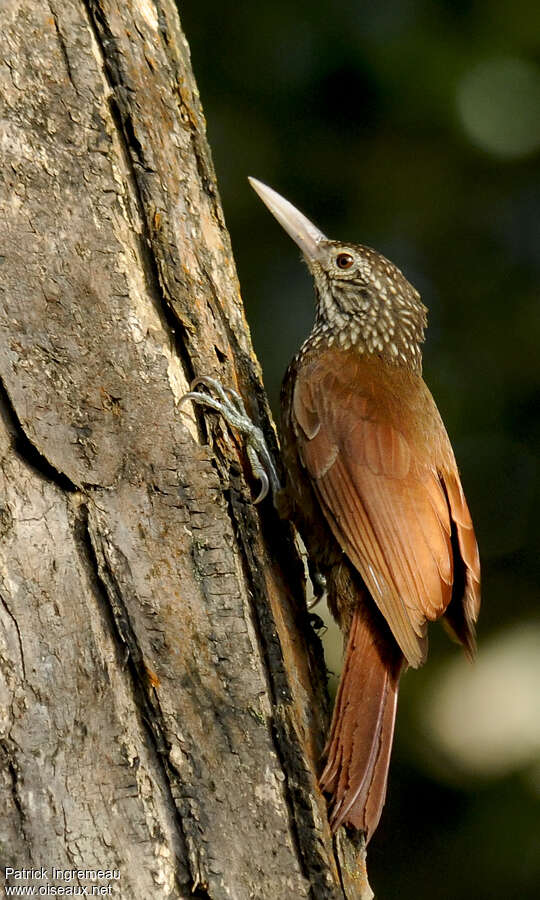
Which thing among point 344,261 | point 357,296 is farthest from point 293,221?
point 357,296

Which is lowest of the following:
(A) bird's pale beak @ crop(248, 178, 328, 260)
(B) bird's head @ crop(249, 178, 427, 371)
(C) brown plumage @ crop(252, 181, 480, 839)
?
(C) brown plumage @ crop(252, 181, 480, 839)

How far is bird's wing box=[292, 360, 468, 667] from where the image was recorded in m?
2.67

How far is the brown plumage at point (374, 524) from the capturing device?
2.48 m

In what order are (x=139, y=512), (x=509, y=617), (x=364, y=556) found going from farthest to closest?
(x=509, y=617)
(x=364, y=556)
(x=139, y=512)

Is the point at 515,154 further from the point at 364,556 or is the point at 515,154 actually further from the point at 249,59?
the point at 364,556

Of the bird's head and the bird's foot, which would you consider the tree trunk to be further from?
the bird's head

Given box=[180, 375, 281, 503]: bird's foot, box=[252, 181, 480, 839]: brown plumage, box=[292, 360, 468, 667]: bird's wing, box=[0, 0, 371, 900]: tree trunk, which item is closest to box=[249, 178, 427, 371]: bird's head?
box=[252, 181, 480, 839]: brown plumage

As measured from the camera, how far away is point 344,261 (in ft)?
11.8

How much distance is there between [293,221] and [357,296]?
323mm

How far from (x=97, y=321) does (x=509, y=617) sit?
2461 millimetres

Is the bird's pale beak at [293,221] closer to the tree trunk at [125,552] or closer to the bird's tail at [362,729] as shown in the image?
the tree trunk at [125,552]

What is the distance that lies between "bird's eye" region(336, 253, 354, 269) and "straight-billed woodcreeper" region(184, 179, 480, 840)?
1.14 feet

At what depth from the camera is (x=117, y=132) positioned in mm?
2416

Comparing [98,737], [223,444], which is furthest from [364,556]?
[98,737]
